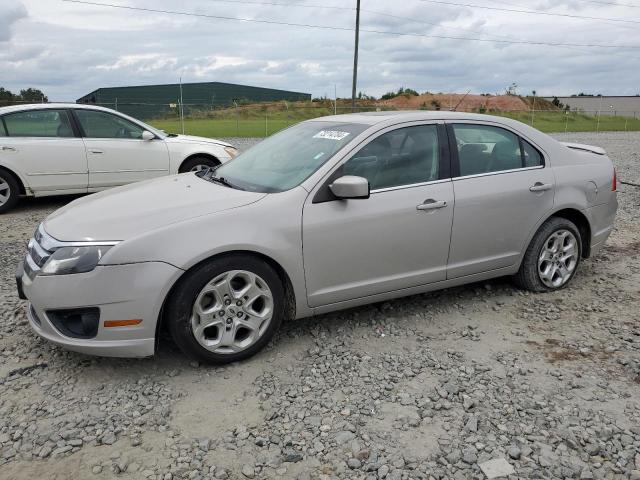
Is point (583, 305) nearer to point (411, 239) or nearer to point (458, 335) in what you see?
point (458, 335)

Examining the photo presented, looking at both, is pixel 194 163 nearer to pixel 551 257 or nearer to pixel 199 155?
pixel 199 155

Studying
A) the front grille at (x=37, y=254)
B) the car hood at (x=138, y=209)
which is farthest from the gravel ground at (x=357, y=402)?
the car hood at (x=138, y=209)

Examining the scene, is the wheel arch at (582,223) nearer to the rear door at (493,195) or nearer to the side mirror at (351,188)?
the rear door at (493,195)

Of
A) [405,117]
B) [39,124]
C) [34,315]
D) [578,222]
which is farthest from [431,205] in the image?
[39,124]

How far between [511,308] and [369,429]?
2.11m

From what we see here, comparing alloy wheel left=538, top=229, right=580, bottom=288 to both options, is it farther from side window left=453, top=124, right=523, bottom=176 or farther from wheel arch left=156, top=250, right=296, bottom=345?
wheel arch left=156, top=250, right=296, bottom=345

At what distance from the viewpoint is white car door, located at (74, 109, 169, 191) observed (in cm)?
831

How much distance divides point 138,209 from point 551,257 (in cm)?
338

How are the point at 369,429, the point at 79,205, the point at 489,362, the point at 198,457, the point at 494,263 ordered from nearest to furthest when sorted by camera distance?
the point at 198,457, the point at 369,429, the point at 489,362, the point at 79,205, the point at 494,263

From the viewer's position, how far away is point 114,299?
323 cm

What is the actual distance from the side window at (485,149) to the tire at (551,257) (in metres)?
0.63

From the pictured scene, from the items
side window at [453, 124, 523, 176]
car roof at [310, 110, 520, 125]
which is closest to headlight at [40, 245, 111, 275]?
car roof at [310, 110, 520, 125]

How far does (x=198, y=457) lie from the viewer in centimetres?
275

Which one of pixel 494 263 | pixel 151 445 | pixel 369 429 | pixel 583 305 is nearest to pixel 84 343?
pixel 151 445
